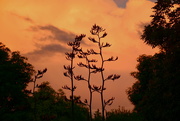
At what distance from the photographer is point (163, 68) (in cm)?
2156

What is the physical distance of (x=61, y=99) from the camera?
1522 inches

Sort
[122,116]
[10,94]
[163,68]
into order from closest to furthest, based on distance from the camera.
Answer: [163,68]
[10,94]
[122,116]

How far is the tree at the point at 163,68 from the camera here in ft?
64.8

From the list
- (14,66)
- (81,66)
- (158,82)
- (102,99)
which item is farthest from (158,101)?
(14,66)

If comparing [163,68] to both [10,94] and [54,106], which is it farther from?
[54,106]

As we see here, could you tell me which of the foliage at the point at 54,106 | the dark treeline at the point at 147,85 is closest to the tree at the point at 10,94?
the dark treeline at the point at 147,85

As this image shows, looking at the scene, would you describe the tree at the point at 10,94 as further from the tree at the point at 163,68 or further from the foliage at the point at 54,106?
the tree at the point at 163,68

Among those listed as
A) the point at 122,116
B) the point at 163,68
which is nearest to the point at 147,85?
the point at 163,68

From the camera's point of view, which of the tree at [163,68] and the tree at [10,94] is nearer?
the tree at [163,68]

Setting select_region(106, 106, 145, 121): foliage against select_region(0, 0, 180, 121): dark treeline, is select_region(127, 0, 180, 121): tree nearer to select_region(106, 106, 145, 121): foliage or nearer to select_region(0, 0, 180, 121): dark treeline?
select_region(0, 0, 180, 121): dark treeline

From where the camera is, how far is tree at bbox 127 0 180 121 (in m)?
19.8

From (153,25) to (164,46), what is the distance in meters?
3.72

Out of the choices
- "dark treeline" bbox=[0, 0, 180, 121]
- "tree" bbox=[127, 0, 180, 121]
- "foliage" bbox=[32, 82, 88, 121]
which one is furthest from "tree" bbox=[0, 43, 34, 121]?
"tree" bbox=[127, 0, 180, 121]

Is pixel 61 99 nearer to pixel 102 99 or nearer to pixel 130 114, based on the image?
pixel 130 114
